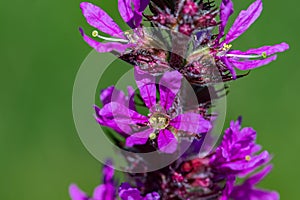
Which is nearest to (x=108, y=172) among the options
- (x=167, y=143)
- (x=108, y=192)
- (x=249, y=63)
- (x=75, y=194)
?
(x=108, y=192)

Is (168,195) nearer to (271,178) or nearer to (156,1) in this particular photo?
(156,1)

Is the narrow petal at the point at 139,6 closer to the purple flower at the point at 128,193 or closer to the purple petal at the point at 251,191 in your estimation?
the purple flower at the point at 128,193

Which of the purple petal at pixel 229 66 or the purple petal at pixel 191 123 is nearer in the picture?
the purple petal at pixel 229 66

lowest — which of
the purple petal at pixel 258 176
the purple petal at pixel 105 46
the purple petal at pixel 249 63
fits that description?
the purple petal at pixel 258 176

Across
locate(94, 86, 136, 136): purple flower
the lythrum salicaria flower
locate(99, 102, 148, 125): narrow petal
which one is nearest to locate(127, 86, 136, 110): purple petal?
locate(94, 86, 136, 136): purple flower

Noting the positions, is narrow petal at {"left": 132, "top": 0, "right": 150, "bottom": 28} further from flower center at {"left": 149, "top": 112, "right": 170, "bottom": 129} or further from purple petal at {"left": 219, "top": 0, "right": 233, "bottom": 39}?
flower center at {"left": 149, "top": 112, "right": 170, "bottom": 129}

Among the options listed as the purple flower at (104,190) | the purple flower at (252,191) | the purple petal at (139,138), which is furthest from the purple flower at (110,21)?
the purple flower at (252,191)
